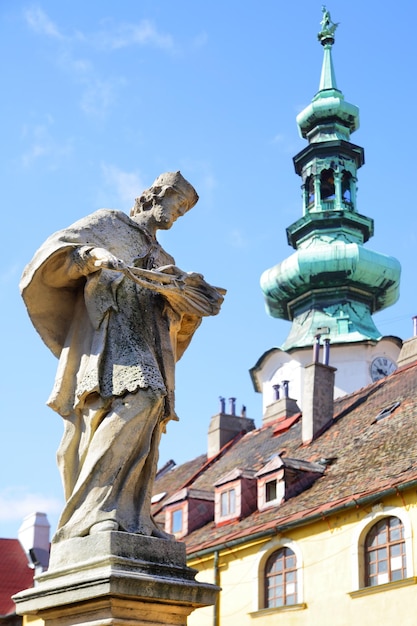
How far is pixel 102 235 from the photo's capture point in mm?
5758

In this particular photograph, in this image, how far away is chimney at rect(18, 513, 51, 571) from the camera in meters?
33.8

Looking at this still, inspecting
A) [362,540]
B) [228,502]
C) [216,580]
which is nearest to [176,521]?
[228,502]

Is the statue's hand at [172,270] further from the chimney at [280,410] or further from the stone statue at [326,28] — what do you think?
the stone statue at [326,28]

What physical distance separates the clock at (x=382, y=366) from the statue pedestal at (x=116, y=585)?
1766 inches

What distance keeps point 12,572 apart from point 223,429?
342 inches

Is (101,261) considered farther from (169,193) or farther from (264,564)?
(264,564)

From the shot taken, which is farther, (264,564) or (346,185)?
(346,185)

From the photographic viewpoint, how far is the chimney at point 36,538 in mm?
33812

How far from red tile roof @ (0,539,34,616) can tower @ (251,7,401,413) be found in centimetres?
1850

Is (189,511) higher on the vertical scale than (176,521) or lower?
higher

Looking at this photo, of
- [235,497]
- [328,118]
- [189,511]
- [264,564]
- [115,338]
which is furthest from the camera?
[328,118]

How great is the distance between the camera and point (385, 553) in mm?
22219

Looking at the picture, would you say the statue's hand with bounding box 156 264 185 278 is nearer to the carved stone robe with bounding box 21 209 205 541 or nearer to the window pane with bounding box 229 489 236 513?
the carved stone robe with bounding box 21 209 205 541

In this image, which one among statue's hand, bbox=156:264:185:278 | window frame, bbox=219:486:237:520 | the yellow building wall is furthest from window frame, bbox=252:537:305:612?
statue's hand, bbox=156:264:185:278
